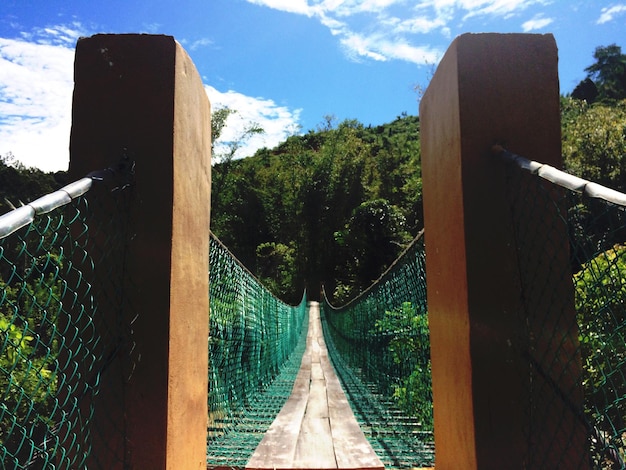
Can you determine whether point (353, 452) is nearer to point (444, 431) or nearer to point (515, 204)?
point (444, 431)

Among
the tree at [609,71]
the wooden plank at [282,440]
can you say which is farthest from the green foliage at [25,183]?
the tree at [609,71]

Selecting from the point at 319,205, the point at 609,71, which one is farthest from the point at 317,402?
the point at 609,71

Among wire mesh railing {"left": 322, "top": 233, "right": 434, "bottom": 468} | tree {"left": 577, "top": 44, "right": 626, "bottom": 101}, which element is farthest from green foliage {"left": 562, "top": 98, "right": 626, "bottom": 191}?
tree {"left": 577, "top": 44, "right": 626, "bottom": 101}

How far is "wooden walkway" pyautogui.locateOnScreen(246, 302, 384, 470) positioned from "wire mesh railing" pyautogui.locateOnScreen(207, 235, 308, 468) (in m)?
0.09

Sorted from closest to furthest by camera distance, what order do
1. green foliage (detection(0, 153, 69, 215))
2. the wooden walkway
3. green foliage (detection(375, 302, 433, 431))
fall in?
the wooden walkway < green foliage (detection(375, 302, 433, 431)) < green foliage (detection(0, 153, 69, 215))

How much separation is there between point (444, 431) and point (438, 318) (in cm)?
27

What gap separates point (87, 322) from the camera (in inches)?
38.0

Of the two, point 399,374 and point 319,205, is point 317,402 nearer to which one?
point 399,374

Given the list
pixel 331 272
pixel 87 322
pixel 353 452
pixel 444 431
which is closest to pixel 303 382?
pixel 353 452

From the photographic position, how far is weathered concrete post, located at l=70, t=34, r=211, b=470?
3.14 ft

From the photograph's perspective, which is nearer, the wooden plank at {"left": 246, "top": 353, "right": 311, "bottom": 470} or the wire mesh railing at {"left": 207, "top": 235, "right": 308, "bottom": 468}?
the wooden plank at {"left": 246, "top": 353, "right": 311, "bottom": 470}

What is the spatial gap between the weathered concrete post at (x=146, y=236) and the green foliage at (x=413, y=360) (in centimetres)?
141

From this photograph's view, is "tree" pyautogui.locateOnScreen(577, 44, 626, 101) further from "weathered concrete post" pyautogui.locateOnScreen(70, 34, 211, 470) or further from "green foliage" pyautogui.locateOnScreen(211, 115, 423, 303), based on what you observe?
"weathered concrete post" pyautogui.locateOnScreen(70, 34, 211, 470)

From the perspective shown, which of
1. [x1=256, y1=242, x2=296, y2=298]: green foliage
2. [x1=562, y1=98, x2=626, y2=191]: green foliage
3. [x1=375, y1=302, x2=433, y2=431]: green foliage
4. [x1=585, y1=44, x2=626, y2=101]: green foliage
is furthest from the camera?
[x1=585, y1=44, x2=626, y2=101]: green foliage
